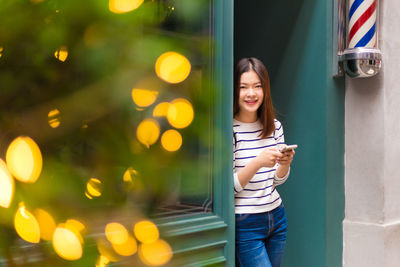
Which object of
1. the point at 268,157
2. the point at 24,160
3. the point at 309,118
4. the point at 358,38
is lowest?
the point at 268,157

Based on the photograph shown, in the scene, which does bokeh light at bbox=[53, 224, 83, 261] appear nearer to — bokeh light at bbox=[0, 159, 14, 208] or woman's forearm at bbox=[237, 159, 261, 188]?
bokeh light at bbox=[0, 159, 14, 208]

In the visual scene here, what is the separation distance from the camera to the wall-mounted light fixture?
3.39 m

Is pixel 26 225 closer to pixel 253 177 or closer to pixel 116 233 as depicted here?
pixel 116 233

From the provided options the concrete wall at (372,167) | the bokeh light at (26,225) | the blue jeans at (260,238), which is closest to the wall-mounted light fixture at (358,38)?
the concrete wall at (372,167)

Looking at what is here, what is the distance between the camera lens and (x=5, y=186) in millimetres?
407

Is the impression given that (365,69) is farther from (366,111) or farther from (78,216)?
Answer: (78,216)

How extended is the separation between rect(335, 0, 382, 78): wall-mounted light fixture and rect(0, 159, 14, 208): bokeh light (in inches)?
128

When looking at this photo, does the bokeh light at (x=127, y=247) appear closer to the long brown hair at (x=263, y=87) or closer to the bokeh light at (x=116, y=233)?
the bokeh light at (x=116, y=233)

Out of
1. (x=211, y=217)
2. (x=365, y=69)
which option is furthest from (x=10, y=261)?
(x=365, y=69)

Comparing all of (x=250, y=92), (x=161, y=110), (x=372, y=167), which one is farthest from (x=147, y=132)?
(x=372, y=167)

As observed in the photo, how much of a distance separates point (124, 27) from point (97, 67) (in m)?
0.04

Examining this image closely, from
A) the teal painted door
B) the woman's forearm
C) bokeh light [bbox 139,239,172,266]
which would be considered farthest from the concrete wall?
bokeh light [bbox 139,239,172,266]

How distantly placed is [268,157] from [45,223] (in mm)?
1980

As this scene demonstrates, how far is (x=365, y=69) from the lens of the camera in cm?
340
